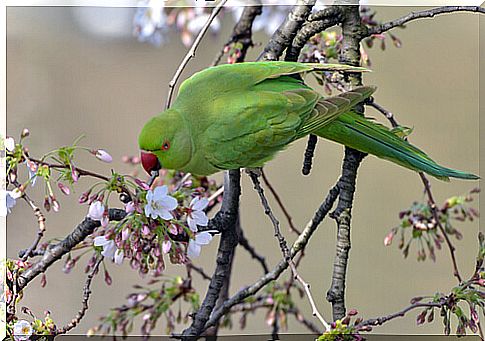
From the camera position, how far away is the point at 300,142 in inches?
57.1

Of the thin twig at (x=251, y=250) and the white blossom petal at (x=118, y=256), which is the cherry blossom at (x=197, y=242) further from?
the thin twig at (x=251, y=250)

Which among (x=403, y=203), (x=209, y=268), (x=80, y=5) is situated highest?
(x=80, y=5)

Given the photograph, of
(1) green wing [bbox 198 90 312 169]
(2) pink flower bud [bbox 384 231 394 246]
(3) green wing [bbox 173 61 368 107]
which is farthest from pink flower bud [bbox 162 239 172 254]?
(2) pink flower bud [bbox 384 231 394 246]

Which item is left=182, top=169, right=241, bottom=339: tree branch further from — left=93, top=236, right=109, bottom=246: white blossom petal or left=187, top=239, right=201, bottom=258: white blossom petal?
left=93, top=236, right=109, bottom=246: white blossom petal

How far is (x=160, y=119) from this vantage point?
1204 millimetres

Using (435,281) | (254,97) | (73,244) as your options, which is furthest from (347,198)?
(73,244)

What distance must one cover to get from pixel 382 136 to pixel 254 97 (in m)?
0.27

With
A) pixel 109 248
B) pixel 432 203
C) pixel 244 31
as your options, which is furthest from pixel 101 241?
pixel 432 203

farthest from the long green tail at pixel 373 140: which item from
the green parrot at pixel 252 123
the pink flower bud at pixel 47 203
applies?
the pink flower bud at pixel 47 203

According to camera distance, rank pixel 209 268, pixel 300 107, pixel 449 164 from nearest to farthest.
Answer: pixel 300 107 → pixel 449 164 → pixel 209 268

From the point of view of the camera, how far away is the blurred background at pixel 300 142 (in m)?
1.47

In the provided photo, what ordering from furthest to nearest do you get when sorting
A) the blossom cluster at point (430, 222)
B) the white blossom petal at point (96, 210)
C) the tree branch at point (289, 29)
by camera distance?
1. the blossom cluster at point (430, 222)
2. the tree branch at point (289, 29)
3. the white blossom petal at point (96, 210)

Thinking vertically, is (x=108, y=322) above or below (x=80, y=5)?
below

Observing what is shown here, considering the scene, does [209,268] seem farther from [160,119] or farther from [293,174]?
[160,119]
